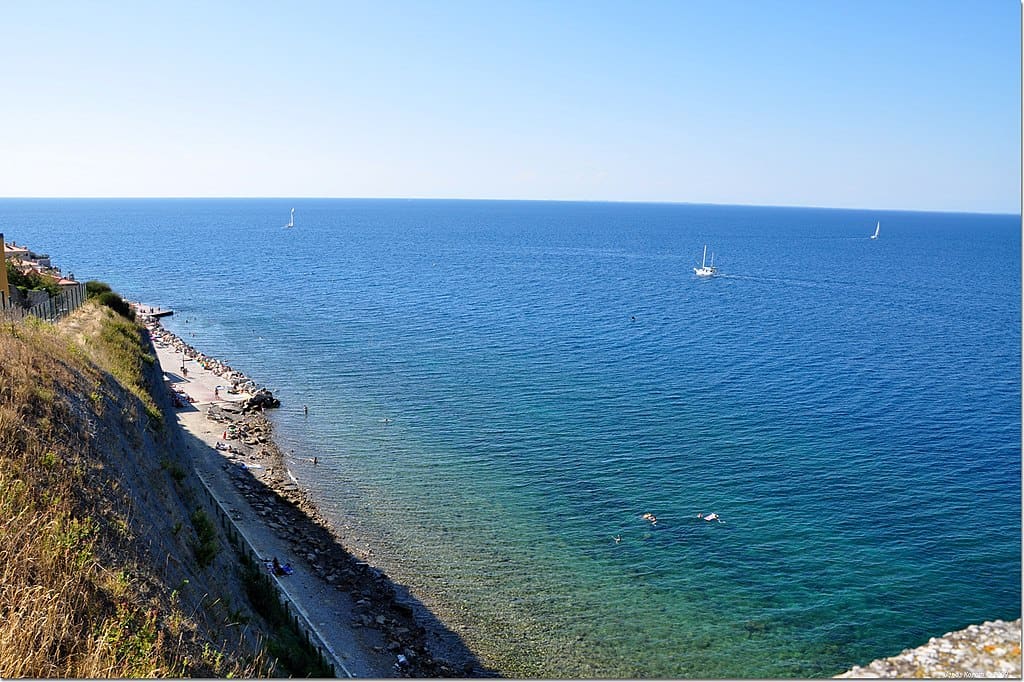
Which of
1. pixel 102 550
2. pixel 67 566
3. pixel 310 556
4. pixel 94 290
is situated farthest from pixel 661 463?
pixel 94 290

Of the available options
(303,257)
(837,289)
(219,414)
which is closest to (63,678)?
(219,414)

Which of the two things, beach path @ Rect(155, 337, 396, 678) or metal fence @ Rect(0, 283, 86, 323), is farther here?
metal fence @ Rect(0, 283, 86, 323)

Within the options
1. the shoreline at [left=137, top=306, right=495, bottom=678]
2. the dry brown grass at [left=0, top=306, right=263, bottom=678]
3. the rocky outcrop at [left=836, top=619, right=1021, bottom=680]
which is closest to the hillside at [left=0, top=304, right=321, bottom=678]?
the dry brown grass at [left=0, top=306, right=263, bottom=678]

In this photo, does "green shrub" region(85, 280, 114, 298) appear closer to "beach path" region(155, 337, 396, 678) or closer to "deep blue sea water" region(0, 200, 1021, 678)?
"beach path" region(155, 337, 396, 678)

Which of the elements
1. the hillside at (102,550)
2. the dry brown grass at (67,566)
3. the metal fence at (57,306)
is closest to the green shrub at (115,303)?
the metal fence at (57,306)

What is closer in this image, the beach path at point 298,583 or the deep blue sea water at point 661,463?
the beach path at point 298,583

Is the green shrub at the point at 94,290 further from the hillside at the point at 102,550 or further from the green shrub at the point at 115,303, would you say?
the hillside at the point at 102,550
